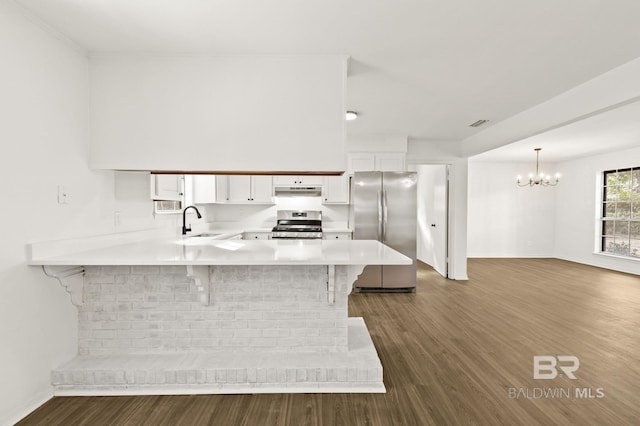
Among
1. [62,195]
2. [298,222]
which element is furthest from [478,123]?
[62,195]

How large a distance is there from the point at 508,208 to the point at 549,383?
7.18 meters

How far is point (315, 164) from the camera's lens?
263cm

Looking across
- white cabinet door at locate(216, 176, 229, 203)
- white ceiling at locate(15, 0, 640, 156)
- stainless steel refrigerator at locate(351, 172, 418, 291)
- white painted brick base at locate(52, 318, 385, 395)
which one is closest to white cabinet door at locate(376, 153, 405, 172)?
stainless steel refrigerator at locate(351, 172, 418, 291)

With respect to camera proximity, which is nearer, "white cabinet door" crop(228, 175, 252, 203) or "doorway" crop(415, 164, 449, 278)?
"white cabinet door" crop(228, 175, 252, 203)

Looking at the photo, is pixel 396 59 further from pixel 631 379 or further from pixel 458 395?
pixel 631 379

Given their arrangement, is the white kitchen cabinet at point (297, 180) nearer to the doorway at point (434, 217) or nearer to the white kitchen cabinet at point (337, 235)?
the white kitchen cabinet at point (337, 235)

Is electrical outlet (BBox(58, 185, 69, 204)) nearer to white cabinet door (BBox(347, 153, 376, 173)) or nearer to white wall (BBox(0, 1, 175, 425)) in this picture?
white wall (BBox(0, 1, 175, 425))

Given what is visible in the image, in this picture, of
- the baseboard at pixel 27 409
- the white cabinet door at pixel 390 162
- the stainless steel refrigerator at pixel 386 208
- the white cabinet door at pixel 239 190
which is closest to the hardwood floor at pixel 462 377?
the baseboard at pixel 27 409

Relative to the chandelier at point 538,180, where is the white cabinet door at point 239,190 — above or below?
below

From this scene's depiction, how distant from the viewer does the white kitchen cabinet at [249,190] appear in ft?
17.8

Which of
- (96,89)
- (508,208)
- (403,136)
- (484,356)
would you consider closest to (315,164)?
(96,89)

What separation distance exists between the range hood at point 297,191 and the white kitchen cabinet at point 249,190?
15 centimetres

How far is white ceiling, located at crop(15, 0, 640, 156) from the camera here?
197cm

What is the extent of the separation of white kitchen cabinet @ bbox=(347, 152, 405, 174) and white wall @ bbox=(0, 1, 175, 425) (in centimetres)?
376
